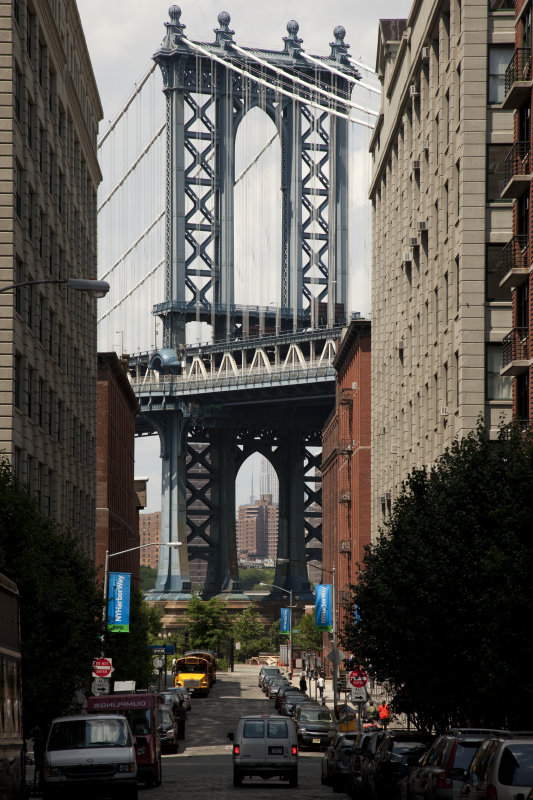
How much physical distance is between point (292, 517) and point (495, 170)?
141 meters

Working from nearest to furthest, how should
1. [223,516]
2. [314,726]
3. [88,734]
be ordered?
[88,734]
[314,726]
[223,516]

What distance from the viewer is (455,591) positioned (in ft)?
115

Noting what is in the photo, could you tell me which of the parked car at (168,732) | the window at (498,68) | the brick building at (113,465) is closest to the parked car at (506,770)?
the window at (498,68)

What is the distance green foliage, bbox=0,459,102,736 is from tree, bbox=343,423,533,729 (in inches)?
314

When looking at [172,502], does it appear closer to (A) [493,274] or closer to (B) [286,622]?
(B) [286,622]

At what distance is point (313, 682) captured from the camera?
402 feet

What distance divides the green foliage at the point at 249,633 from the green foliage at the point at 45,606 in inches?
5252

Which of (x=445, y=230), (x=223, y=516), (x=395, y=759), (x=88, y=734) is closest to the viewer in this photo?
(x=395, y=759)

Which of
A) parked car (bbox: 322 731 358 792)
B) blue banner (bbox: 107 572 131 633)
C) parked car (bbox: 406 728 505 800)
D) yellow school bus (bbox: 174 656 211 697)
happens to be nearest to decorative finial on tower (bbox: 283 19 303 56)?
yellow school bus (bbox: 174 656 211 697)

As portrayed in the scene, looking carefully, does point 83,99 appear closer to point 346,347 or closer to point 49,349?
point 49,349

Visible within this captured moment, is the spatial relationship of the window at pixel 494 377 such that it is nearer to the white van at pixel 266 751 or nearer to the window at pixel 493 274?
the window at pixel 493 274

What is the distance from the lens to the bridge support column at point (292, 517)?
187 m

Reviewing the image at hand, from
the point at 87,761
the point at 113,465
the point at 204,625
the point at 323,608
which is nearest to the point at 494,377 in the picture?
the point at 87,761

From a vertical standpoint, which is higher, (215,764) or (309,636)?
(215,764)
